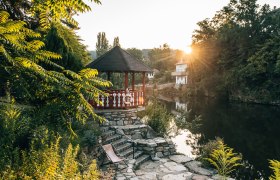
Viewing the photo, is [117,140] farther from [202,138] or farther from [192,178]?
[202,138]

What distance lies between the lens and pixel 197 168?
31.6 feet

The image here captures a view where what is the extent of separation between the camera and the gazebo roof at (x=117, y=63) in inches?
525

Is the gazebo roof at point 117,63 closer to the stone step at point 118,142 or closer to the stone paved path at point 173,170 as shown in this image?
the stone step at point 118,142

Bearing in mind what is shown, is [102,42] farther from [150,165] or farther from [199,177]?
[199,177]

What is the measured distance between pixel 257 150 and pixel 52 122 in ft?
48.6

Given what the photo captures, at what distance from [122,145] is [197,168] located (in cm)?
352

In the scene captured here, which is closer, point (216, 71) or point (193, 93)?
point (216, 71)

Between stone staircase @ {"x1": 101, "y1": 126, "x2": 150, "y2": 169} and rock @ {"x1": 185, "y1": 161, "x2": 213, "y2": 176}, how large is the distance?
1.92 meters

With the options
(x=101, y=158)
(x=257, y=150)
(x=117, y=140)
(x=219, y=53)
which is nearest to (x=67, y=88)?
(x=101, y=158)

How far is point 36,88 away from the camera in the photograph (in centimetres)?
291

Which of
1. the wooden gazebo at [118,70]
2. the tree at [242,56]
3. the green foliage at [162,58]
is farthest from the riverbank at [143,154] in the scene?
the green foliage at [162,58]

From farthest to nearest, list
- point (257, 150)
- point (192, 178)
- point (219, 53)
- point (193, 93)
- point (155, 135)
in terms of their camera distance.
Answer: point (193, 93) → point (219, 53) → point (257, 150) → point (155, 135) → point (192, 178)

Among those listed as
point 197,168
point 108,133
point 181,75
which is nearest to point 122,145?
point 108,133

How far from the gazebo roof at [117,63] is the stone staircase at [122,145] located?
3.54 m
